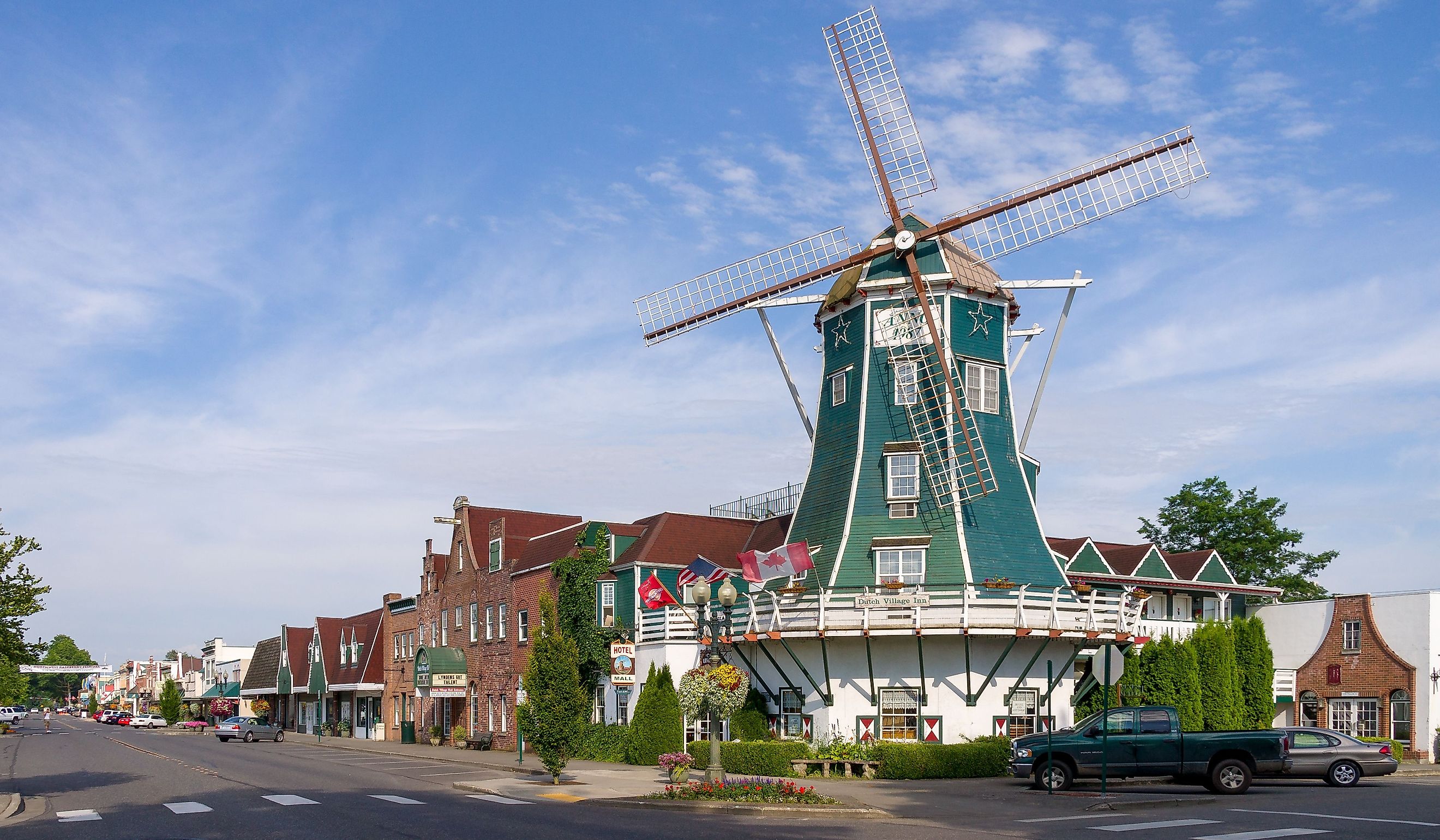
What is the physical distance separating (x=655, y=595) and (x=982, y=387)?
12.3 metres

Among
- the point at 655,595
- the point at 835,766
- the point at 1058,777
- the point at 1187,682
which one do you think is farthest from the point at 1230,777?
the point at 655,595

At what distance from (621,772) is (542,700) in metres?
5.27

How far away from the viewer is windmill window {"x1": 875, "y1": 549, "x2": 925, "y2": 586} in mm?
35562

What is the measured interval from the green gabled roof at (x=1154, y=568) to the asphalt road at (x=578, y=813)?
1318cm

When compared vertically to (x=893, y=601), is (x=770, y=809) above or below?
below

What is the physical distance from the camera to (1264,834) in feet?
58.3

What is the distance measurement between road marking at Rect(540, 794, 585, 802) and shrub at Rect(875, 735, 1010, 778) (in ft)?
30.3

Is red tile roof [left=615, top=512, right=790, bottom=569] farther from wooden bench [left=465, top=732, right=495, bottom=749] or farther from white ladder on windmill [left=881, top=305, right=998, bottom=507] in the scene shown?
wooden bench [left=465, top=732, right=495, bottom=749]

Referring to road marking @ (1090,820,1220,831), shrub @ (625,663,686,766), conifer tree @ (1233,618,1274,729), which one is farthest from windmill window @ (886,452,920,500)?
road marking @ (1090,820,1220,831)

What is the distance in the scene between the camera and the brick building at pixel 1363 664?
38.8 metres

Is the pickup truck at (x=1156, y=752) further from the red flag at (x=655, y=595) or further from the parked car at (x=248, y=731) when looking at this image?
the parked car at (x=248, y=731)

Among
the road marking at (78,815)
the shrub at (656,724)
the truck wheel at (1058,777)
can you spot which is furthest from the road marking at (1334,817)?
the shrub at (656,724)

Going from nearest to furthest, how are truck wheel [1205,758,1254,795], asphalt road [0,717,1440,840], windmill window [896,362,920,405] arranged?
asphalt road [0,717,1440,840], truck wheel [1205,758,1254,795], windmill window [896,362,920,405]

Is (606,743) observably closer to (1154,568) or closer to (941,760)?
(941,760)
